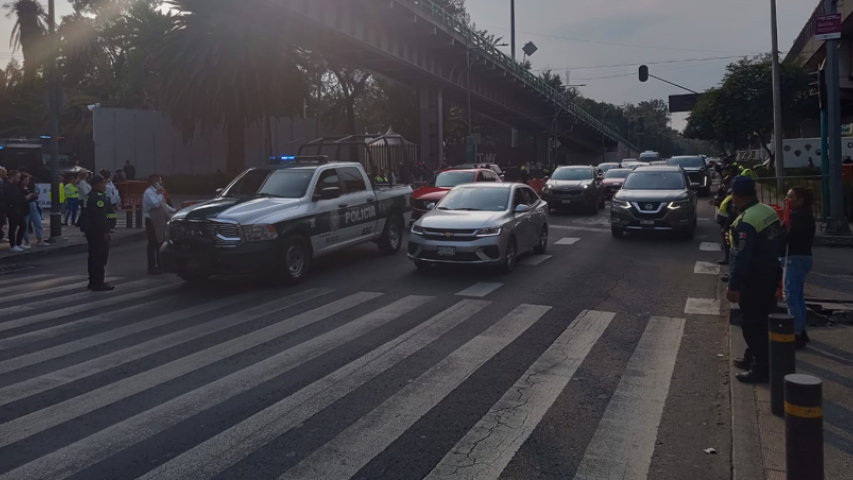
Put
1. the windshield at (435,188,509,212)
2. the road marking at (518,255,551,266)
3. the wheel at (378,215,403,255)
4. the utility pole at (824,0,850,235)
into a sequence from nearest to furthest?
1. the windshield at (435,188,509,212)
2. the road marking at (518,255,551,266)
3. the wheel at (378,215,403,255)
4. the utility pole at (824,0,850,235)

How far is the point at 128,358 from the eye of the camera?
8.00 m

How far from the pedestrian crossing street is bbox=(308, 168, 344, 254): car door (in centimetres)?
220

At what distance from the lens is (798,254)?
817cm

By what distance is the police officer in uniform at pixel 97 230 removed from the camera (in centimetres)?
1238

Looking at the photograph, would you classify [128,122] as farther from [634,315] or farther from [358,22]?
[634,315]

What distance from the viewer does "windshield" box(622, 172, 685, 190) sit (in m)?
19.0

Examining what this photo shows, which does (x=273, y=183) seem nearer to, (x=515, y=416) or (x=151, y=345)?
(x=151, y=345)

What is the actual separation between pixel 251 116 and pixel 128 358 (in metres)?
30.9

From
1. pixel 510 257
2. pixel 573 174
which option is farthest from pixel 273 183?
pixel 573 174

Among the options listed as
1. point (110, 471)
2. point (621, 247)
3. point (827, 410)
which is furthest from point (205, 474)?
point (621, 247)

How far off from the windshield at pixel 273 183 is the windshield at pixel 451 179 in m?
9.02

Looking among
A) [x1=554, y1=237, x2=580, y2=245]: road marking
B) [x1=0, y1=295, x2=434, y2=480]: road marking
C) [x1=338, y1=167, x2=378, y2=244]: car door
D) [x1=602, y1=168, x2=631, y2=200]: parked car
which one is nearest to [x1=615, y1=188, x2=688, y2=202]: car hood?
[x1=554, y1=237, x2=580, y2=245]: road marking

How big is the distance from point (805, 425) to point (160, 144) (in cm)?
4928

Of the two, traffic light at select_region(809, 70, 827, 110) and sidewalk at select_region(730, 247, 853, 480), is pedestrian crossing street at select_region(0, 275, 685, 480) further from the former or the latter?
traffic light at select_region(809, 70, 827, 110)
